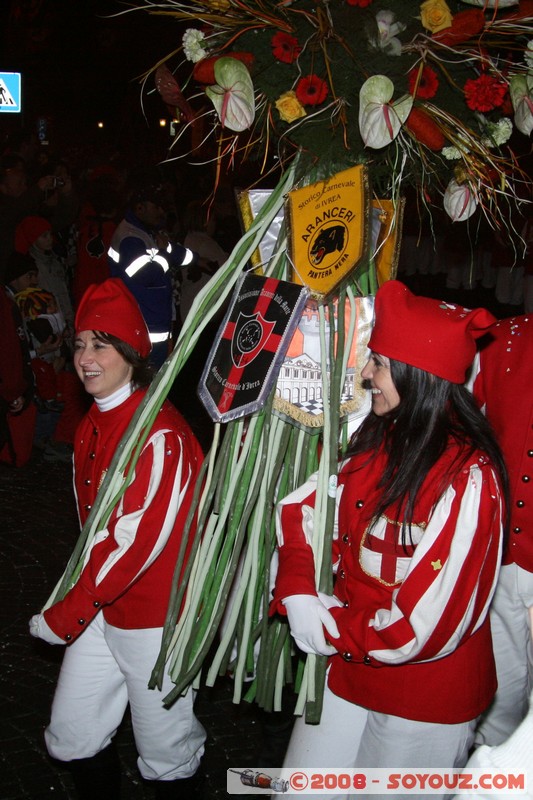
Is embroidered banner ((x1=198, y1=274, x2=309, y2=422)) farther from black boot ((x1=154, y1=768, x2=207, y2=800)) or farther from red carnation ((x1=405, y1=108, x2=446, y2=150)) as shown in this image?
black boot ((x1=154, y1=768, x2=207, y2=800))

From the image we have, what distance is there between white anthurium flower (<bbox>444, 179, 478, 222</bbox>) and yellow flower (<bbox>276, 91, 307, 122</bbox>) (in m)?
0.53

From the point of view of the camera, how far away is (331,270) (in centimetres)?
257

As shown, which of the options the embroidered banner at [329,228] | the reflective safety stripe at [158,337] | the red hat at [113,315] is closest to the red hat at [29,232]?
the reflective safety stripe at [158,337]

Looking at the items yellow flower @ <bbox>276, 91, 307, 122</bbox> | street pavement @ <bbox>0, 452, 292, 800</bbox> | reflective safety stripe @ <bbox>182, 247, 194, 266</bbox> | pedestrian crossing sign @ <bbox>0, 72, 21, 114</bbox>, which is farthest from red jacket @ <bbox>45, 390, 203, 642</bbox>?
pedestrian crossing sign @ <bbox>0, 72, 21, 114</bbox>

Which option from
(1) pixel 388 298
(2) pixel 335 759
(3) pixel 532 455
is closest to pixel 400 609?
(2) pixel 335 759

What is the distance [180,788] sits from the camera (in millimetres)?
2805

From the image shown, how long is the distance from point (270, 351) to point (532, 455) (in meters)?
0.92

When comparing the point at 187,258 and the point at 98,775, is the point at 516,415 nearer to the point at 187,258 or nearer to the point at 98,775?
the point at 98,775

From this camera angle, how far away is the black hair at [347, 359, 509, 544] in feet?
7.06

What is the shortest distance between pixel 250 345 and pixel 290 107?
687 millimetres

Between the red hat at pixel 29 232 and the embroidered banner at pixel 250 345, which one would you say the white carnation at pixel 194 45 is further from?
the red hat at pixel 29 232

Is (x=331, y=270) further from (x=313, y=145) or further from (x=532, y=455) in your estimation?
(x=532, y=455)

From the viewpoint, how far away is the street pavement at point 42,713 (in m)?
3.22

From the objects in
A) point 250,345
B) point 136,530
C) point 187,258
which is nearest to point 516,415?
point 250,345
